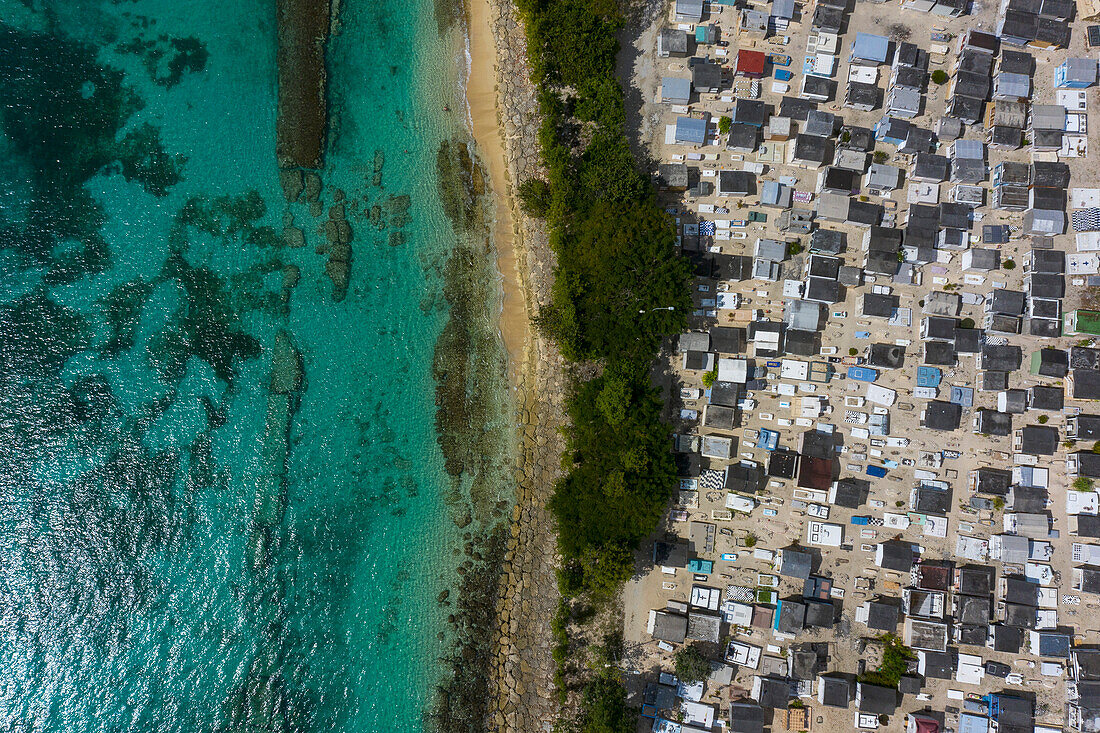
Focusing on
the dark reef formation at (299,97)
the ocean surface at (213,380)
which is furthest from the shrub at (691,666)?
the dark reef formation at (299,97)

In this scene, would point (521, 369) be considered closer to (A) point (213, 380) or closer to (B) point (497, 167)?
(B) point (497, 167)

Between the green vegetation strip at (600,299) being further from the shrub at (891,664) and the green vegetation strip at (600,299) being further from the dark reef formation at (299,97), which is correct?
the shrub at (891,664)

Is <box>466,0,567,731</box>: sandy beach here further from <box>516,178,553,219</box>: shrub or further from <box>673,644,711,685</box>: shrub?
<box>673,644,711,685</box>: shrub

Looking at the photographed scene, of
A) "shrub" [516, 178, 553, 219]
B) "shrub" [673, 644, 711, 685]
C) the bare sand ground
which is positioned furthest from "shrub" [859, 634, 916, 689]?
"shrub" [516, 178, 553, 219]

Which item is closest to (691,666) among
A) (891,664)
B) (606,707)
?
(606,707)

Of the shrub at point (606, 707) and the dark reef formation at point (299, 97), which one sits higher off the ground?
the dark reef formation at point (299, 97)

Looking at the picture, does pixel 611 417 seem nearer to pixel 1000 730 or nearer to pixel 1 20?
pixel 1000 730

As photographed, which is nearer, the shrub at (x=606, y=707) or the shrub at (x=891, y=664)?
the shrub at (x=606, y=707)
